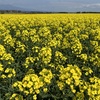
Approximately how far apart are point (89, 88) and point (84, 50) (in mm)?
5082

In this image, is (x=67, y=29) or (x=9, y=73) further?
(x=67, y=29)

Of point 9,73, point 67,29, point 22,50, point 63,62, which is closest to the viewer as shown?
point 9,73

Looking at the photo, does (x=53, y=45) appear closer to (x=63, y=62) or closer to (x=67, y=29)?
(x=63, y=62)

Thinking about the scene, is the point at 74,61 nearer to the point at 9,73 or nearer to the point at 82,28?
the point at 9,73

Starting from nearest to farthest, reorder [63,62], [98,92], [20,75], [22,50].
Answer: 1. [98,92]
2. [20,75]
3. [63,62]
4. [22,50]

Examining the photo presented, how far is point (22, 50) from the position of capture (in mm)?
9562

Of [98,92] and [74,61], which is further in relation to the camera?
[74,61]

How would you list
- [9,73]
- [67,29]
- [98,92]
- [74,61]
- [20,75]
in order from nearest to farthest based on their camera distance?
[98,92]
[9,73]
[20,75]
[74,61]
[67,29]

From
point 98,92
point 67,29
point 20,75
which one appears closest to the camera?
point 98,92

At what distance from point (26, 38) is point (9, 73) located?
4.61 metres

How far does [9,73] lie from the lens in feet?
23.0

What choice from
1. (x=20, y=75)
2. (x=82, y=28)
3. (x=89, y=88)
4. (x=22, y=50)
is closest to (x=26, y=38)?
(x=22, y=50)

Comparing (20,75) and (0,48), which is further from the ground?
(0,48)

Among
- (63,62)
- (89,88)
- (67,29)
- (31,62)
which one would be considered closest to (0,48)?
(31,62)
